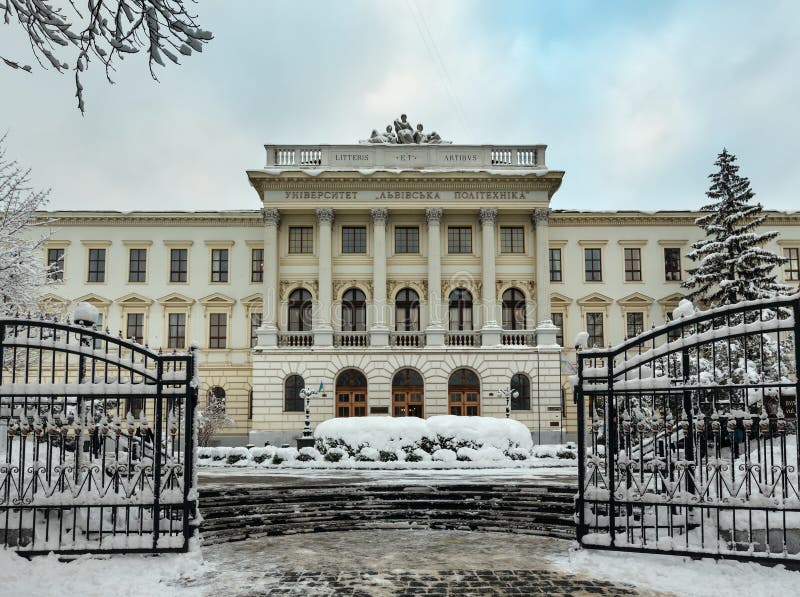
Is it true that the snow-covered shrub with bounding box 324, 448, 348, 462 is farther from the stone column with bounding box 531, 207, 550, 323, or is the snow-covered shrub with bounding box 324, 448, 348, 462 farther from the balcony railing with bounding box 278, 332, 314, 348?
the stone column with bounding box 531, 207, 550, 323

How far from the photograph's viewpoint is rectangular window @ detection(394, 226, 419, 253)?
135 ft

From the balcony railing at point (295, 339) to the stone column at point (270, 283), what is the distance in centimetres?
Answer: 36

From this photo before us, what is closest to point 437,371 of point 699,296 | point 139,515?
point 699,296

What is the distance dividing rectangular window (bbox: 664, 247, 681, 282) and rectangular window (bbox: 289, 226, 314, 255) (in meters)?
19.9

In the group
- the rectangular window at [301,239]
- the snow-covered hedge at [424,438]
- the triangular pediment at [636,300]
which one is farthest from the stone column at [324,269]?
the snow-covered hedge at [424,438]

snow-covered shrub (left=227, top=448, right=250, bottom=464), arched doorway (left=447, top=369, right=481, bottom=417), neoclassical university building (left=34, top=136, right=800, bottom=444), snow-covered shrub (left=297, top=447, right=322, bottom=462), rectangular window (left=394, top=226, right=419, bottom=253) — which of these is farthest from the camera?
rectangular window (left=394, top=226, right=419, bottom=253)

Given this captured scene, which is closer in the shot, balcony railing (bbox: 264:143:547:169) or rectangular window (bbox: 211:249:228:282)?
balcony railing (bbox: 264:143:547:169)

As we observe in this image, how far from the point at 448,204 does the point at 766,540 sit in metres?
32.3

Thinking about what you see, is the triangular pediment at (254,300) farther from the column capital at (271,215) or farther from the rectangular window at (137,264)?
the rectangular window at (137,264)

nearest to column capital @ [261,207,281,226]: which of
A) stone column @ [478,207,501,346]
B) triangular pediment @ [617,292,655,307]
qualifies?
stone column @ [478,207,501,346]

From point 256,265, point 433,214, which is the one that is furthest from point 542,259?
point 256,265

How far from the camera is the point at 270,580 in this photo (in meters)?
8.91

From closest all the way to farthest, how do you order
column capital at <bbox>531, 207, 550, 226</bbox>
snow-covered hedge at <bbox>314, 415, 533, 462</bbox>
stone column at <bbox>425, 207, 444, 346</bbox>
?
snow-covered hedge at <bbox>314, 415, 533, 462</bbox>, stone column at <bbox>425, 207, 444, 346</bbox>, column capital at <bbox>531, 207, 550, 226</bbox>

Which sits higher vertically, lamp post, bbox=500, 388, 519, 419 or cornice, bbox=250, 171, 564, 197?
cornice, bbox=250, 171, 564, 197
